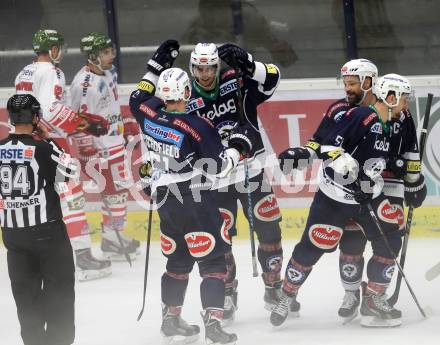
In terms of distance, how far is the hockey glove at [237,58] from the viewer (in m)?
6.08

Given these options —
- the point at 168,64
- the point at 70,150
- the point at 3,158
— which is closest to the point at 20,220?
the point at 3,158

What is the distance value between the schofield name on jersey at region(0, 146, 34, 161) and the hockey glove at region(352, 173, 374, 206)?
63.3 inches

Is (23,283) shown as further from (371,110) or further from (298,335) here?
(371,110)

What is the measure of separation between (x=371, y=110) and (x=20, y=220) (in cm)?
178

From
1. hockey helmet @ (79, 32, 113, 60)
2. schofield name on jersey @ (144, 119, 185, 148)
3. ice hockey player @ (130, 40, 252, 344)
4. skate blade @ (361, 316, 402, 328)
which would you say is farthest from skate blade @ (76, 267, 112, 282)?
skate blade @ (361, 316, 402, 328)

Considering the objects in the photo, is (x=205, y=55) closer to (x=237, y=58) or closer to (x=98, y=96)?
(x=237, y=58)

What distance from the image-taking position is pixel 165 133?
5551 mm

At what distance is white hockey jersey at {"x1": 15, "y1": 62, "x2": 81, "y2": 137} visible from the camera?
7102 millimetres

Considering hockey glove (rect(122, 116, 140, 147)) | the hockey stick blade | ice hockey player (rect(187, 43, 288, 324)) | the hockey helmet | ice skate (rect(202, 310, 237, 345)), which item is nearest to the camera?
ice skate (rect(202, 310, 237, 345))

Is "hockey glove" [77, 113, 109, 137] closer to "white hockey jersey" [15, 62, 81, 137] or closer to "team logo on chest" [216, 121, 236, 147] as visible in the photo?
"white hockey jersey" [15, 62, 81, 137]

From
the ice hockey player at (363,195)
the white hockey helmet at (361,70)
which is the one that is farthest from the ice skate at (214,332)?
the white hockey helmet at (361,70)

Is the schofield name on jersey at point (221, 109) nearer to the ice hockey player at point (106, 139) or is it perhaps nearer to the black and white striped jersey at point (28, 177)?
the black and white striped jersey at point (28, 177)

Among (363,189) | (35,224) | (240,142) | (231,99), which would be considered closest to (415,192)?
(363,189)

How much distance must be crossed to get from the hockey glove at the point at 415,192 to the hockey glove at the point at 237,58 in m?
1.01
